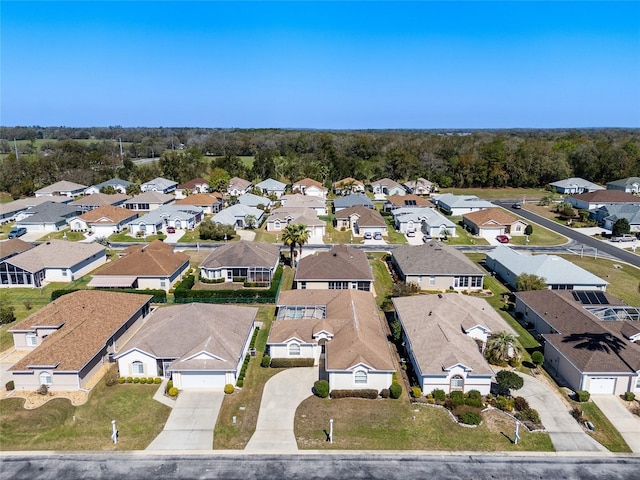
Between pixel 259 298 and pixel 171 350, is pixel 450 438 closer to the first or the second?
pixel 171 350

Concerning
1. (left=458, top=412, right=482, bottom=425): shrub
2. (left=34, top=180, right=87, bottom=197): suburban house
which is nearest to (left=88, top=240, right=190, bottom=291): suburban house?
(left=458, top=412, right=482, bottom=425): shrub

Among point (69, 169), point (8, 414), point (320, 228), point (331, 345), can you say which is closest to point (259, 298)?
point (331, 345)

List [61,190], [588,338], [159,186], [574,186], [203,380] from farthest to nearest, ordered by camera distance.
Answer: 1. [574,186]
2. [159,186]
3. [61,190]
4. [588,338]
5. [203,380]

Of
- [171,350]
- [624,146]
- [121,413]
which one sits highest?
[624,146]

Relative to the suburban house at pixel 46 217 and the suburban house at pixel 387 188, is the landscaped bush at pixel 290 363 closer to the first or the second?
the suburban house at pixel 46 217

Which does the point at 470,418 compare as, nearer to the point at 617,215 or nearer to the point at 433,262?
the point at 433,262

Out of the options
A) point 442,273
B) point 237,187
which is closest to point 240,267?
point 442,273

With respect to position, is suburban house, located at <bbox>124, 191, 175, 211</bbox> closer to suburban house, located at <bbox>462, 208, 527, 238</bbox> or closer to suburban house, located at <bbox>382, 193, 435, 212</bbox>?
suburban house, located at <bbox>382, 193, 435, 212</bbox>
